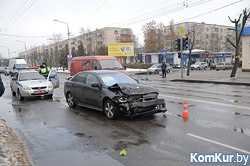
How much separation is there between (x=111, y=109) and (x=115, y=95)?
55cm

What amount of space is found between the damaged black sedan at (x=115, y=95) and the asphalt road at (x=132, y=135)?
353 millimetres

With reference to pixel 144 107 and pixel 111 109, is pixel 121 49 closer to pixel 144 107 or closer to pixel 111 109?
pixel 111 109

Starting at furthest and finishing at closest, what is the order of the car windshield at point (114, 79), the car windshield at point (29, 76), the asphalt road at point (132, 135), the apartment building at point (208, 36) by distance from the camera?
the apartment building at point (208, 36) → the car windshield at point (29, 76) → the car windshield at point (114, 79) → the asphalt road at point (132, 135)

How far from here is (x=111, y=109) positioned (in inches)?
280

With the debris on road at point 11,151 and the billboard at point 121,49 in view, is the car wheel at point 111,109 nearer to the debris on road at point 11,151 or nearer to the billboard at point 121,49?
the debris on road at point 11,151

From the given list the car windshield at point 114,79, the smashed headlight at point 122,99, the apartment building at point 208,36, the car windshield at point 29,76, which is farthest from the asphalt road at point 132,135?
the apartment building at point 208,36

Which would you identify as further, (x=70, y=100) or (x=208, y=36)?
(x=208, y=36)

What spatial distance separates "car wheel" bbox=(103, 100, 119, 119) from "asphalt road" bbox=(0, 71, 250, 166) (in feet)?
0.65

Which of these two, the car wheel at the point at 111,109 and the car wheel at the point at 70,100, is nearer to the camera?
the car wheel at the point at 111,109

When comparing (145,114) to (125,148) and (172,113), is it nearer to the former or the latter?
(172,113)

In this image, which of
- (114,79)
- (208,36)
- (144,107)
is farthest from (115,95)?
(208,36)

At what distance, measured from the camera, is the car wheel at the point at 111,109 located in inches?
271

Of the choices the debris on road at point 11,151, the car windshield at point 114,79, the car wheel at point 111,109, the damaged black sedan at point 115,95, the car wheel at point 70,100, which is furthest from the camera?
the car wheel at point 70,100

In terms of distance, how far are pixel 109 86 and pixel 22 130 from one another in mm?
2925
